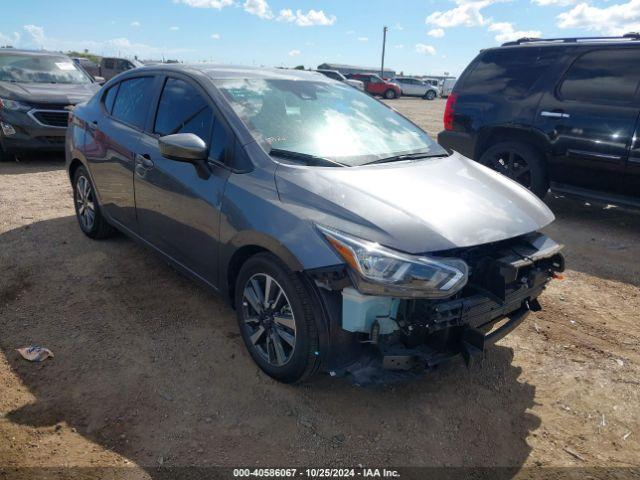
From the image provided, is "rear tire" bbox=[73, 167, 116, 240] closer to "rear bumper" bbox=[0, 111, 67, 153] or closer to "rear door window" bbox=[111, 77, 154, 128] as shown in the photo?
"rear door window" bbox=[111, 77, 154, 128]

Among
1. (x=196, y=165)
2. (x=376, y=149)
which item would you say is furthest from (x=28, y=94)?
(x=376, y=149)

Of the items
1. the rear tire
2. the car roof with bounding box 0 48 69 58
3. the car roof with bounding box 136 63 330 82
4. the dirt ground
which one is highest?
the car roof with bounding box 0 48 69 58

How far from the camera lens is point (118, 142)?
4.14m

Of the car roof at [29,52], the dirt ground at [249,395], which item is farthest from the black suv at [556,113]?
the car roof at [29,52]

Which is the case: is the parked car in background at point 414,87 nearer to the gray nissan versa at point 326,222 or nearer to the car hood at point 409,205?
the gray nissan versa at point 326,222

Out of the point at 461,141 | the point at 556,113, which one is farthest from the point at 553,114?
the point at 461,141

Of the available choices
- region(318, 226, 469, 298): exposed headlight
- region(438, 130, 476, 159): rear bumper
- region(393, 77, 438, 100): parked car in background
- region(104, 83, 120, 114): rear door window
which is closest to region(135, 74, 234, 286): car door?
region(104, 83, 120, 114): rear door window

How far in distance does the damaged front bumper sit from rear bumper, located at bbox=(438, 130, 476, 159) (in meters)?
4.13

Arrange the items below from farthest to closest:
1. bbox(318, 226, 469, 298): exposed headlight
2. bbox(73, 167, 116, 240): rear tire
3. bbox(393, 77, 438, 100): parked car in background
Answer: bbox(393, 77, 438, 100): parked car in background < bbox(73, 167, 116, 240): rear tire < bbox(318, 226, 469, 298): exposed headlight

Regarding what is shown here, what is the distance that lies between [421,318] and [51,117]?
26.4ft

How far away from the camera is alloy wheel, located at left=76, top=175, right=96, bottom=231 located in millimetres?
4871

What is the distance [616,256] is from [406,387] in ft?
10.9

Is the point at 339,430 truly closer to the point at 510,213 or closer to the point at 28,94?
the point at 510,213

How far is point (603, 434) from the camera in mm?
2607
